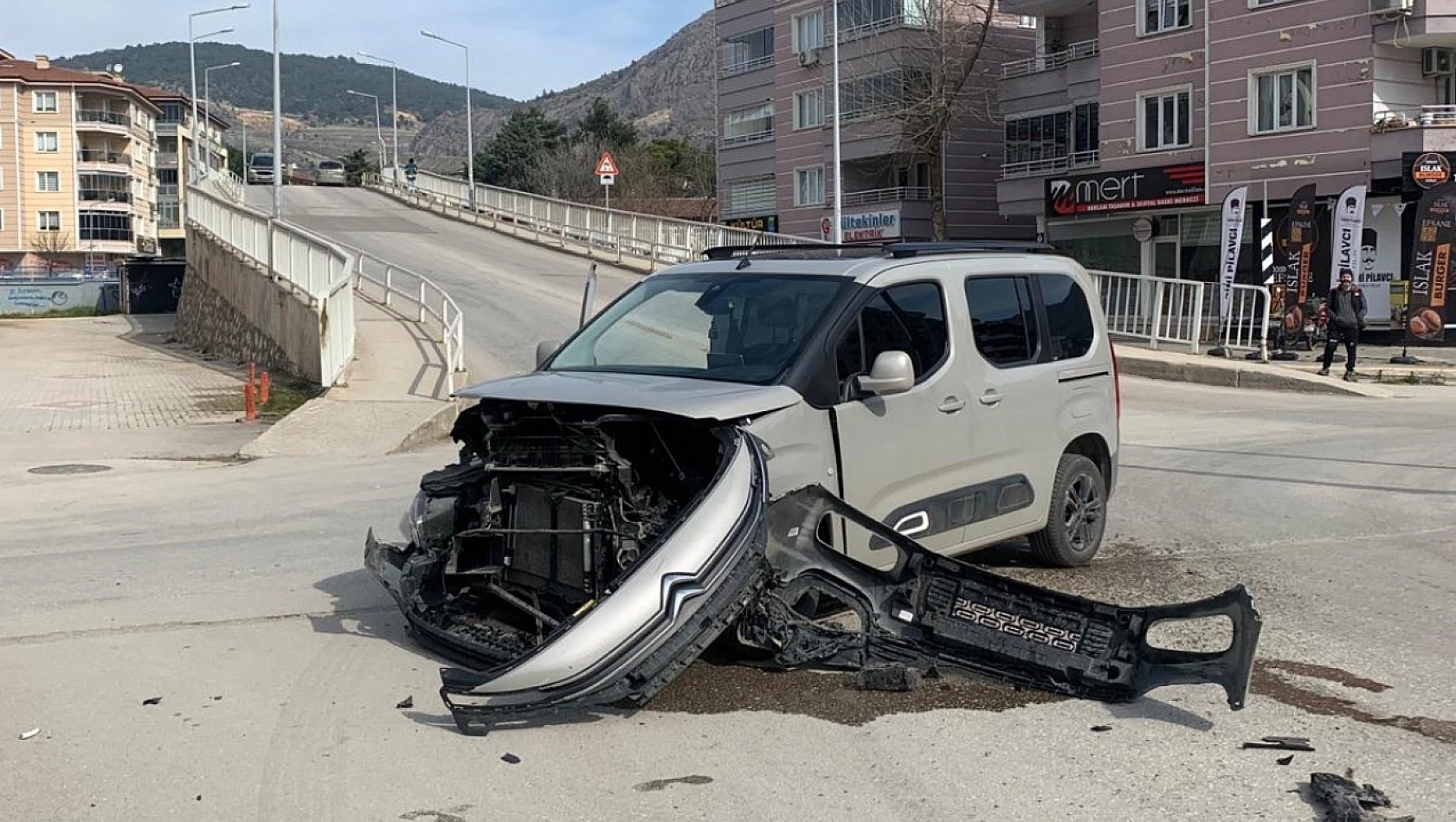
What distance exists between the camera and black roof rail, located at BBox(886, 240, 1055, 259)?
23.4 feet

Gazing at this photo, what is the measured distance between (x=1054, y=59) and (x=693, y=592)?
41339mm

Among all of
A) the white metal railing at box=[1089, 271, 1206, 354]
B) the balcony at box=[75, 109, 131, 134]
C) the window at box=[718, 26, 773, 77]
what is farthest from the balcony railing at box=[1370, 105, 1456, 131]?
the balcony at box=[75, 109, 131, 134]

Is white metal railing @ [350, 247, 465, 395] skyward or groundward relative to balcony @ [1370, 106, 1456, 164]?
groundward

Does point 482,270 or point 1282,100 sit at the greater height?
point 1282,100

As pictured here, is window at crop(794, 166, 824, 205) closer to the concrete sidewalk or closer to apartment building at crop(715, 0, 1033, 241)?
apartment building at crop(715, 0, 1033, 241)

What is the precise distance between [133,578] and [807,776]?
204 inches

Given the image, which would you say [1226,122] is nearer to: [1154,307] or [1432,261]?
[1432,261]

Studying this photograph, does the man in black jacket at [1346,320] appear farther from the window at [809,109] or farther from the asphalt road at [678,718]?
the window at [809,109]

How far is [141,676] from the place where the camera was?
19.8 ft

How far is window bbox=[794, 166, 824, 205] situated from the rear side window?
47.1 meters

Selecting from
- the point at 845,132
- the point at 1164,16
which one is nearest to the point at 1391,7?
the point at 1164,16

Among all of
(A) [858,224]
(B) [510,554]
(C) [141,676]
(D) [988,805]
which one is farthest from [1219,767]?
(A) [858,224]

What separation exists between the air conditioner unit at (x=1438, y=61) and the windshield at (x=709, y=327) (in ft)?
98.8

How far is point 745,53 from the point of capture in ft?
198
